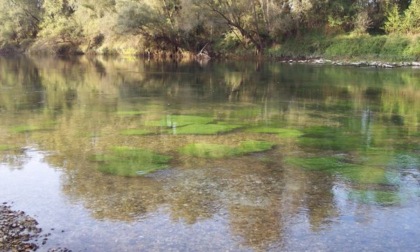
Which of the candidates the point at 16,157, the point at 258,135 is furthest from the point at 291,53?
the point at 16,157

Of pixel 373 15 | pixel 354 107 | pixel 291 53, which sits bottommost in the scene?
pixel 354 107

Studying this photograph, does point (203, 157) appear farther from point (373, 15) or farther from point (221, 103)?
point (373, 15)

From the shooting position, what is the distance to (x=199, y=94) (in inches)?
1125

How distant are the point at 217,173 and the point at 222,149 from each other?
95.3 inches

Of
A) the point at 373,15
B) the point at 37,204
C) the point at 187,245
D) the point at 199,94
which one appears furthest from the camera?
the point at 373,15

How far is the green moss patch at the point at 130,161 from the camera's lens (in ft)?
41.2

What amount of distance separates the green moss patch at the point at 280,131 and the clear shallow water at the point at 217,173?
0.14 ft

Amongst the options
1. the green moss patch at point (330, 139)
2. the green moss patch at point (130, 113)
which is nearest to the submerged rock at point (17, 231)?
the green moss patch at point (330, 139)

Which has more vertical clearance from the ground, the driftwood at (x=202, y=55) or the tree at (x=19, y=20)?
the tree at (x=19, y=20)

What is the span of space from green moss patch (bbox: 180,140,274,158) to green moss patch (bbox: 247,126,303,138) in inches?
58.2

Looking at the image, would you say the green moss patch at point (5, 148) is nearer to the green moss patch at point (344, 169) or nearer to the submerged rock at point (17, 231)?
the submerged rock at point (17, 231)

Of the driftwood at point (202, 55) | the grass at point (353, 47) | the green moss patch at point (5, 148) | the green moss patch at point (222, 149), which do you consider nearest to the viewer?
the green moss patch at point (222, 149)

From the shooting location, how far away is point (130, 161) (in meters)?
13.4

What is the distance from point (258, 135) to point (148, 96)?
12416mm
